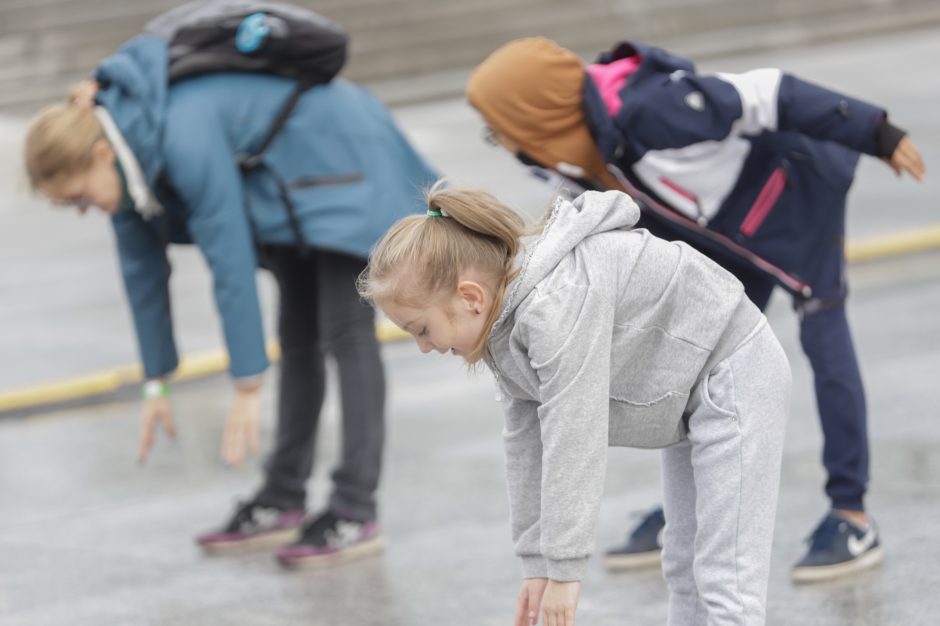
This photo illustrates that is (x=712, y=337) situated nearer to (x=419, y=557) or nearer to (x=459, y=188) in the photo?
(x=459, y=188)

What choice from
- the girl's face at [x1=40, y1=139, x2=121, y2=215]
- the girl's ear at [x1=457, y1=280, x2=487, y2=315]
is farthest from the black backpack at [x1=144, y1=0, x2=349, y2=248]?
the girl's ear at [x1=457, y1=280, x2=487, y2=315]

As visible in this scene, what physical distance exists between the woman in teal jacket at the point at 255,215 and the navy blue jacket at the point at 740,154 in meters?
0.91

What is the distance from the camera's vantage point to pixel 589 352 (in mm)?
2799

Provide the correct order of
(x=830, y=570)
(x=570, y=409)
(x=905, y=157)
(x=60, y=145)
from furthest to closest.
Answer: (x=60, y=145)
(x=830, y=570)
(x=905, y=157)
(x=570, y=409)

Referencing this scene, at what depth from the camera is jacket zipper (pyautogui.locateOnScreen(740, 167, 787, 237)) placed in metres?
4.02

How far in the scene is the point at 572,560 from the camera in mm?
2822

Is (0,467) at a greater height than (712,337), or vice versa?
(712,337)

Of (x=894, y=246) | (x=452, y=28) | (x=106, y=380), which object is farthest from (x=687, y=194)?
(x=452, y=28)

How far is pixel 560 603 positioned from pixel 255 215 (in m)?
2.16

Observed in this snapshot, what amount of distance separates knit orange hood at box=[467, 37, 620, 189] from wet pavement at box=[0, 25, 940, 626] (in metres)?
1.17

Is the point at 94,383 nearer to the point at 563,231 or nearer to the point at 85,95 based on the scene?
the point at 85,95

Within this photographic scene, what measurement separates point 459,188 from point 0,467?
427cm

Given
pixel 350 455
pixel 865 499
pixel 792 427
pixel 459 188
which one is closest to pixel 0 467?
pixel 350 455

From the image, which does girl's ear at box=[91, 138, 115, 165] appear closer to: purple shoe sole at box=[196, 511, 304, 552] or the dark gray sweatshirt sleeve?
purple shoe sole at box=[196, 511, 304, 552]
